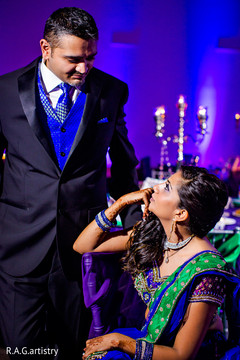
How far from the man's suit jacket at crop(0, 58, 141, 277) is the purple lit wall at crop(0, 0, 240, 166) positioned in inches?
150

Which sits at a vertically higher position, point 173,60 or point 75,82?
point 173,60

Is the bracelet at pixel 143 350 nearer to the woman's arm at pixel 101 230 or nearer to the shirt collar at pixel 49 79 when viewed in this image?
the woman's arm at pixel 101 230

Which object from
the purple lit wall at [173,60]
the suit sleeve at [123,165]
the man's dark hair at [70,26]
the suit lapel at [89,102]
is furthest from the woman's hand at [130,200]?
the purple lit wall at [173,60]

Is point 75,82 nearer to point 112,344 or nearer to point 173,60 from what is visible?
point 112,344

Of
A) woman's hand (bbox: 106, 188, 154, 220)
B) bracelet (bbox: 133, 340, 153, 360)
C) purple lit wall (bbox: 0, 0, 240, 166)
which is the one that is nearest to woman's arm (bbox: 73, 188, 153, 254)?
woman's hand (bbox: 106, 188, 154, 220)

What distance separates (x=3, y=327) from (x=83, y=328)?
1.13 feet

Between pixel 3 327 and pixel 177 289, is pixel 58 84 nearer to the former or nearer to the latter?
pixel 177 289

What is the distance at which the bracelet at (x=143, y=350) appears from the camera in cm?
133

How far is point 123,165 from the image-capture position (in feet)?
5.75

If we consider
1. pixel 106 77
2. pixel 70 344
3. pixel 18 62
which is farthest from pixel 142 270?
pixel 18 62

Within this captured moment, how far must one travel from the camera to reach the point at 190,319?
133cm

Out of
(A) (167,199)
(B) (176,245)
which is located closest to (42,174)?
(A) (167,199)

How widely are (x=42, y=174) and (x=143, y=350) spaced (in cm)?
73

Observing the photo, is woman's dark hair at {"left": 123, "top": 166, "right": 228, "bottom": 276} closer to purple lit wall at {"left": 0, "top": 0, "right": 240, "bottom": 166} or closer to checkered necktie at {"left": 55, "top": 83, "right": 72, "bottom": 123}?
checkered necktie at {"left": 55, "top": 83, "right": 72, "bottom": 123}
